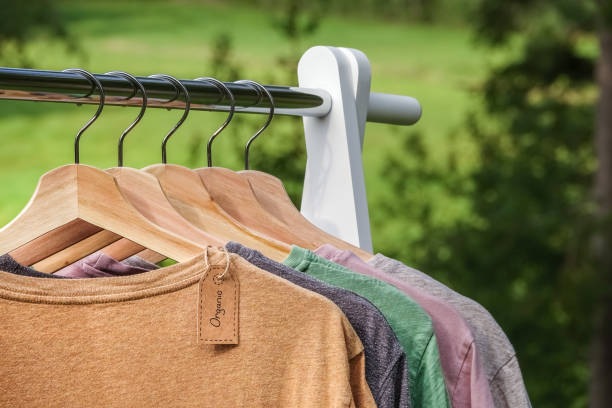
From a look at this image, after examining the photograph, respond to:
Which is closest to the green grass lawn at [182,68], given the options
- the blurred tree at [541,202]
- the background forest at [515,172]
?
the background forest at [515,172]

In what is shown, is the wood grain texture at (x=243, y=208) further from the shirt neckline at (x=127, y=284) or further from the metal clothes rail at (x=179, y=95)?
the shirt neckline at (x=127, y=284)

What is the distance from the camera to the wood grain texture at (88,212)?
76 centimetres

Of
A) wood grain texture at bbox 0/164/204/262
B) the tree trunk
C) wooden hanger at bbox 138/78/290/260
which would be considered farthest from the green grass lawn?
wood grain texture at bbox 0/164/204/262

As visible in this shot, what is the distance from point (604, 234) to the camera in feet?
13.3

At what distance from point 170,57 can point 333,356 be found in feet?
24.4

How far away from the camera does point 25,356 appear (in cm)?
72

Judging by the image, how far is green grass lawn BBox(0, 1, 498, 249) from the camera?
22.2 ft

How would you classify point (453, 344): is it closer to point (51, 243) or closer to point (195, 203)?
point (195, 203)

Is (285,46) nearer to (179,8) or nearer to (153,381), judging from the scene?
(179,8)

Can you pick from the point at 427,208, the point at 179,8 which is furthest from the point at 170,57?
the point at 427,208

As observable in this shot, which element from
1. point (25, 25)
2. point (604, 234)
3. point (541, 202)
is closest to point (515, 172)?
point (541, 202)

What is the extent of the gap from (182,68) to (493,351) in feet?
23.1

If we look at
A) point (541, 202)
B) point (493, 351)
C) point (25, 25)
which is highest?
point (25, 25)

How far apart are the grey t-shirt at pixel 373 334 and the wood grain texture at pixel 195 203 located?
10 centimetres
